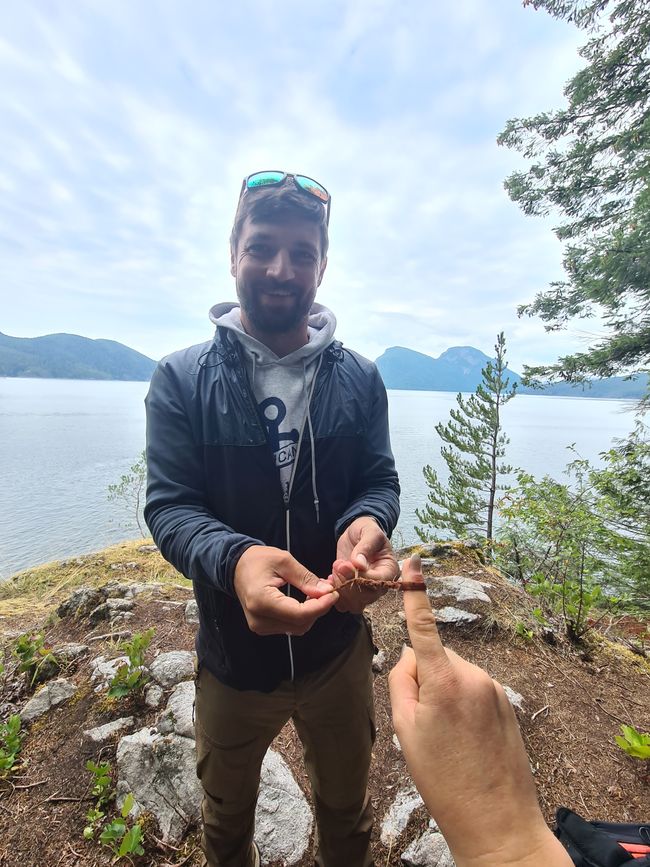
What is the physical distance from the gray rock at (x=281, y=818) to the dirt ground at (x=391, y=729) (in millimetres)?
100

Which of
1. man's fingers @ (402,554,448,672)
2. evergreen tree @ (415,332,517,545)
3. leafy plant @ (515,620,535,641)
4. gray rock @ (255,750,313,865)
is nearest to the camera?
man's fingers @ (402,554,448,672)

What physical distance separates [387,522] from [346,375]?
31.7 inches

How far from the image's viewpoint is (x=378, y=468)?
85.8 inches

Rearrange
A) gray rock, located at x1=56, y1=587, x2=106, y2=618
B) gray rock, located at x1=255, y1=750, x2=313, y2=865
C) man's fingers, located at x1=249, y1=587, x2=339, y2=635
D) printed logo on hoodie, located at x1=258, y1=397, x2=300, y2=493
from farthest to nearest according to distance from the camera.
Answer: gray rock, located at x1=56, y1=587, x2=106, y2=618 → gray rock, located at x1=255, y1=750, x2=313, y2=865 → printed logo on hoodie, located at x1=258, y1=397, x2=300, y2=493 → man's fingers, located at x1=249, y1=587, x2=339, y2=635

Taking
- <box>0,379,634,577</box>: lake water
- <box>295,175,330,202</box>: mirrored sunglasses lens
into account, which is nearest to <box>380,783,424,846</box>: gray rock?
<box>295,175,330,202</box>: mirrored sunglasses lens

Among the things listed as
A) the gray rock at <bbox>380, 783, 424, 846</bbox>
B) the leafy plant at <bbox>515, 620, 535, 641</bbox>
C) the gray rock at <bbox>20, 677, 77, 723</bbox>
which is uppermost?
the leafy plant at <bbox>515, 620, 535, 641</bbox>

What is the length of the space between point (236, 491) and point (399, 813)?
2.57 metres

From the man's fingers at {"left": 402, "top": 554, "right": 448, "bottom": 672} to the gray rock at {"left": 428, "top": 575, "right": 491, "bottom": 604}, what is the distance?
14.1 feet

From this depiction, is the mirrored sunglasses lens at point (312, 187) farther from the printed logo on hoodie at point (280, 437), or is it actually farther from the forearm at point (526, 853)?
the forearm at point (526, 853)

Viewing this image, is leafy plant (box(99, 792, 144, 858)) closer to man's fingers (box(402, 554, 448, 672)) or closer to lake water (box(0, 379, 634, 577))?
man's fingers (box(402, 554, 448, 672))

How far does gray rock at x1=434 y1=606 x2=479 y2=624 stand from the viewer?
454cm

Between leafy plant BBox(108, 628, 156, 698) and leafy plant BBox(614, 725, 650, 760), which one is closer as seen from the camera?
leafy plant BBox(614, 725, 650, 760)

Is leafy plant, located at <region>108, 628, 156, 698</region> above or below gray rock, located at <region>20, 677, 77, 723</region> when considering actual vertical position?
above

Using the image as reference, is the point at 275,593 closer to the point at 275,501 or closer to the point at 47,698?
the point at 275,501
